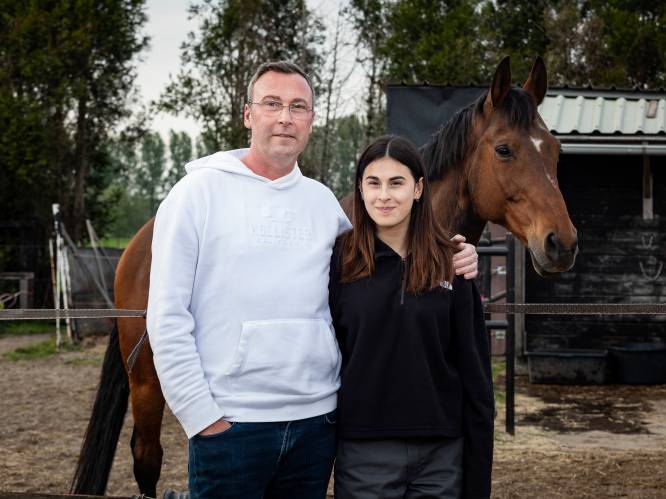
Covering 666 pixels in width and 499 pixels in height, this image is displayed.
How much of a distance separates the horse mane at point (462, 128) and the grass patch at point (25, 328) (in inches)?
385

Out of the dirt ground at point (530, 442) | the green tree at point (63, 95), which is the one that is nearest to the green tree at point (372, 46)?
the green tree at point (63, 95)

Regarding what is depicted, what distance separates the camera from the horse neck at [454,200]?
145 inches

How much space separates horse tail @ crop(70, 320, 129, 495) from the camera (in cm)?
338

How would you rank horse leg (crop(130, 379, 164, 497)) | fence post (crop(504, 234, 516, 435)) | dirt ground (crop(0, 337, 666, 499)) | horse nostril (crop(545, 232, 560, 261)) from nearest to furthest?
horse leg (crop(130, 379, 164, 497))
horse nostril (crop(545, 232, 560, 261))
dirt ground (crop(0, 337, 666, 499))
fence post (crop(504, 234, 516, 435))

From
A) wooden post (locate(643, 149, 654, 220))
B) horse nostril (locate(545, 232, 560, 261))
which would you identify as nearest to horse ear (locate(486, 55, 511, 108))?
horse nostril (locate(545, 232, 560, 261))

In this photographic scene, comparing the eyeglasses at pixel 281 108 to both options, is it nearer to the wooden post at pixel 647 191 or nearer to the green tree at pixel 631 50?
the wooden post at pixel 647 191

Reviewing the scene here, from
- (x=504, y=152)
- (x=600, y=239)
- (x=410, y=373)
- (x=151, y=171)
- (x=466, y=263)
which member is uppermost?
(x=151, y=171)

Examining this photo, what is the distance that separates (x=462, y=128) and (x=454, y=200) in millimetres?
353

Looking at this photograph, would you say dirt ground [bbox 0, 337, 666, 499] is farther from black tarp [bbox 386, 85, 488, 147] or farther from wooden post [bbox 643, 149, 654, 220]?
black tarp [bbox 386, 85, 488, 147]

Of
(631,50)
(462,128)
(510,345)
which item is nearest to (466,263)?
(462,128)

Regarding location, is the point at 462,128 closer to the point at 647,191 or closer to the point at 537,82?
the point at 537,82

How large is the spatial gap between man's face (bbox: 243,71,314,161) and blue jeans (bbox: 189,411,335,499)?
0.67 m

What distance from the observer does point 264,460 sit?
1766mm

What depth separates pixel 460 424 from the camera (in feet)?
6.09
